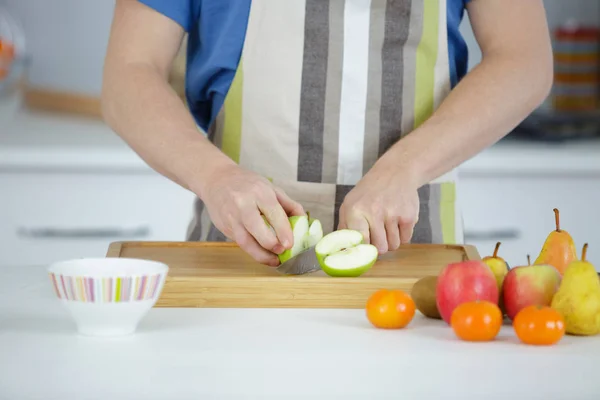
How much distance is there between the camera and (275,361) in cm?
82

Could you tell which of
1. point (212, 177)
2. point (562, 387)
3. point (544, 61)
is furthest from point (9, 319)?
point (544, 61)

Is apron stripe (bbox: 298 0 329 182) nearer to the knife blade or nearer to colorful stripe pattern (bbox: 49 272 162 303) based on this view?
the knife blade

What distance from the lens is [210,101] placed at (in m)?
1.47

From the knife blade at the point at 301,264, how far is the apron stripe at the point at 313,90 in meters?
0.27

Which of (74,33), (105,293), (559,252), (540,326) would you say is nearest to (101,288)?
(105,293)

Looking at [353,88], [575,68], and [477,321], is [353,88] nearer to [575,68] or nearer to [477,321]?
[477,321]

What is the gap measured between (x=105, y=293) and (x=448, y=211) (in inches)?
28.3

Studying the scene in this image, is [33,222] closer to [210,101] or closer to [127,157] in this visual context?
[127,157]

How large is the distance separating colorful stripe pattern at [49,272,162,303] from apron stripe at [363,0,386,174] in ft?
1.95

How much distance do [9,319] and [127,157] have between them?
3.89 feet

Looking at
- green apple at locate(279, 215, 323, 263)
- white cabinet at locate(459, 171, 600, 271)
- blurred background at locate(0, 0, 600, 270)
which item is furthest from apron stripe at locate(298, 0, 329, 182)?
white cabinet at locate(459, 171, 600, 271)

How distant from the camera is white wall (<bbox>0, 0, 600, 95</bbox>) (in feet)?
9.24

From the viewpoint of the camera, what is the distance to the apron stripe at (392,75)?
4.62 ft

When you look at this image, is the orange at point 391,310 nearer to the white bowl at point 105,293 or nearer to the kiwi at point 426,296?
the kiwi at point 426,296
